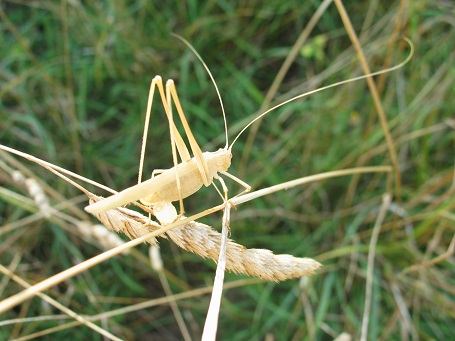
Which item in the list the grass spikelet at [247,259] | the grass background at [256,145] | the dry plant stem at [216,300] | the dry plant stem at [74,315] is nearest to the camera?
the dry plant stem at [216,300]

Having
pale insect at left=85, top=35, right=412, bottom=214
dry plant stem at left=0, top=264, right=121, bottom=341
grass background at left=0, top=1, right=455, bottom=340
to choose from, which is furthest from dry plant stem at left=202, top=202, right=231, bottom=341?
grass background at left=0, top=1, right=455, bottom=340

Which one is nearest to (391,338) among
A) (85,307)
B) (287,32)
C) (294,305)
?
(294,305)

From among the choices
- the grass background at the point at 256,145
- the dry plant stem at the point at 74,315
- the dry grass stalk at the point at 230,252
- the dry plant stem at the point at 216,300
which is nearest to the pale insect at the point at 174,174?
the dry grass stalk at the point at 230,252

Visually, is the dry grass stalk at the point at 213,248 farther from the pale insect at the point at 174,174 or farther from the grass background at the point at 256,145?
the grass background at the point at 256,145

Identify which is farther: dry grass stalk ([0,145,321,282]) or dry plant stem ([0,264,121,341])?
dry plant stem ([0,264,121,341])

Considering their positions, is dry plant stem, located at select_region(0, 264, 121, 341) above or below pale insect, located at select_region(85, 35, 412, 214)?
below

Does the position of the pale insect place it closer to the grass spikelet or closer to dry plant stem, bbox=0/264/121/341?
the grass spikelet

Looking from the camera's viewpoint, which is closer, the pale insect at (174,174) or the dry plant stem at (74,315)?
the pale insect at (174,174)

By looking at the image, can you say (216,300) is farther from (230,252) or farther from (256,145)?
(256,145)
